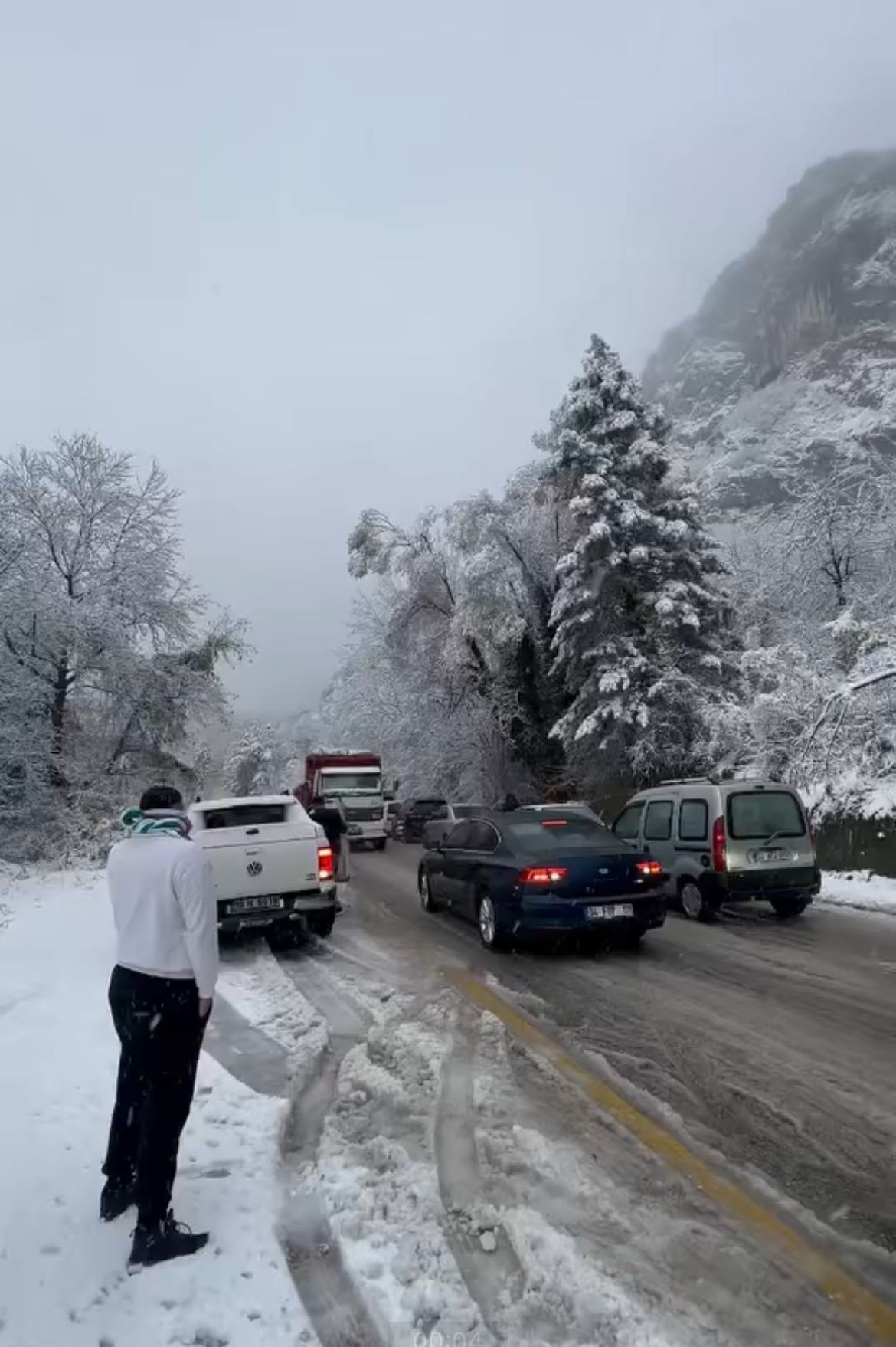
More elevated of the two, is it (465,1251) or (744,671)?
(744,671)

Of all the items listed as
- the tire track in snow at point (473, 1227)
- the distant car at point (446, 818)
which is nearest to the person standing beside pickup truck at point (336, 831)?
the distant car at point (446, 818)

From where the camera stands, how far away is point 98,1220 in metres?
3.74

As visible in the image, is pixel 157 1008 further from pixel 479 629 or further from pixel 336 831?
pixel 479 629

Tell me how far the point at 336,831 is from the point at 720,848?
6.15 meters

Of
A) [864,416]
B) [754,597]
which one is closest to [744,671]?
[754,597]

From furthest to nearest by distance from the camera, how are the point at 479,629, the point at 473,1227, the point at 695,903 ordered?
the point at 479,629, the point at 695,903, the point at 473,1227

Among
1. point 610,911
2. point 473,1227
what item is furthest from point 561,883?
point 473,1227

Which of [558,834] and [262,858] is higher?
[558,834]

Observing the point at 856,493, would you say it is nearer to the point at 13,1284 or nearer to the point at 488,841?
the point at 488,841

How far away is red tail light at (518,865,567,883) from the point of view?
9336 millimetres

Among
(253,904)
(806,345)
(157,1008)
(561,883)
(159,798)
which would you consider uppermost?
(806,345)

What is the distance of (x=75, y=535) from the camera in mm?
22297

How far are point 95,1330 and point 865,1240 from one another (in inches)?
115

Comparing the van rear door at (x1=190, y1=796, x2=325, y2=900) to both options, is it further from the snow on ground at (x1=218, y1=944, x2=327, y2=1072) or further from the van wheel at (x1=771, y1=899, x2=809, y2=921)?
the van wheel at (x1=771, y1=899, x2=809, y2=921)
